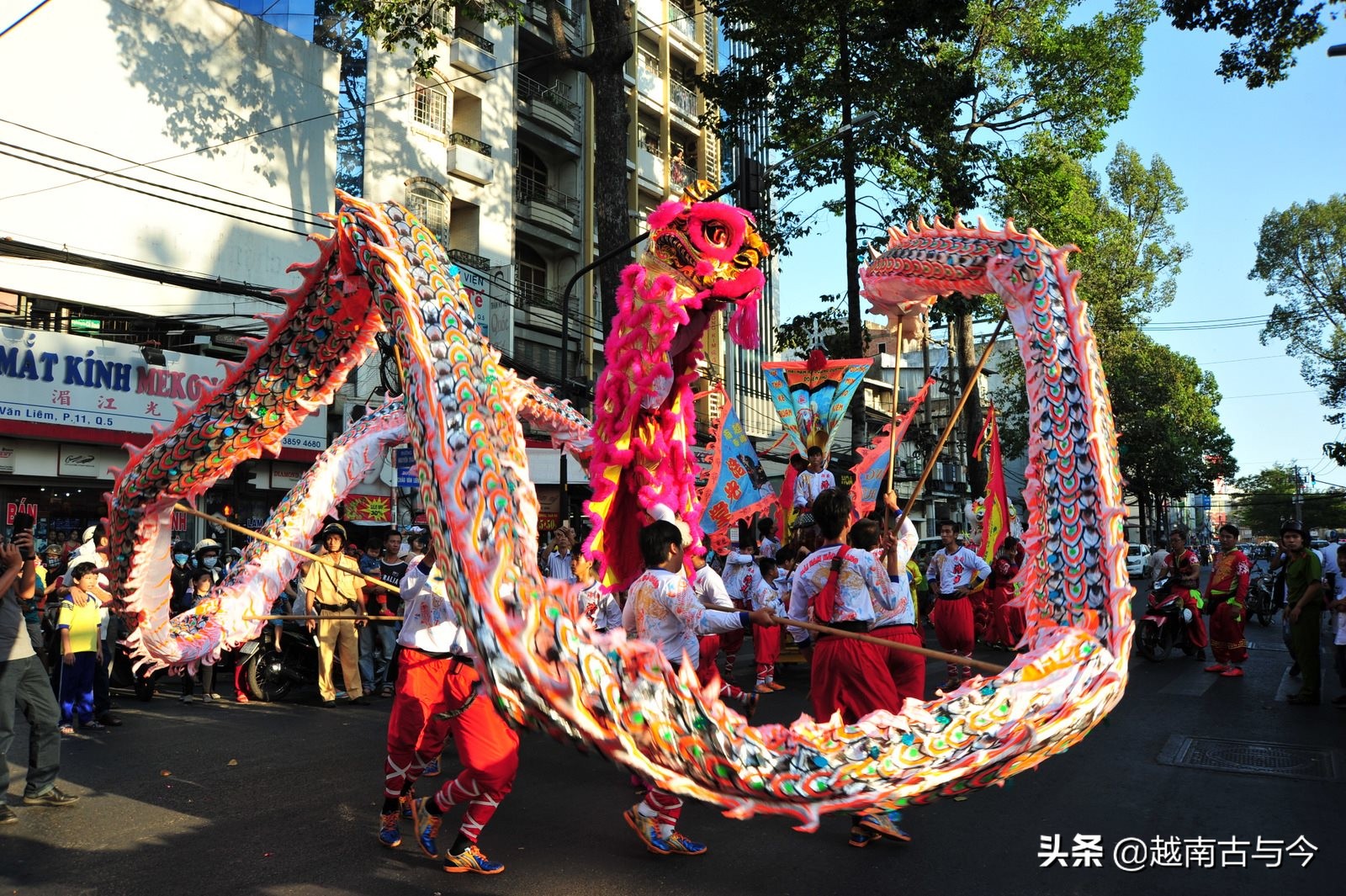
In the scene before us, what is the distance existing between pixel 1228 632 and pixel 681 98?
25469 mm

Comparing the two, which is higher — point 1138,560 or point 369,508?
point 369,508

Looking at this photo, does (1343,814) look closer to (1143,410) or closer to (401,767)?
(401,767)

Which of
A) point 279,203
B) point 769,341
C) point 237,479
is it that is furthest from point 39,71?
point 769,341

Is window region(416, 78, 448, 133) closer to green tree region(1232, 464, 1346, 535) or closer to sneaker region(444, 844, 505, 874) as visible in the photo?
sneaker region(444, 844, 505, 874)

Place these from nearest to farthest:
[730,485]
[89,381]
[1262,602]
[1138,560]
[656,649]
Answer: [656,649] → [730,485] → [89,381] → [1262,602] → [1138,560]

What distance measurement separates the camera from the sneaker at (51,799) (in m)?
5.83

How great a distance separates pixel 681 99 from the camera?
105 feet

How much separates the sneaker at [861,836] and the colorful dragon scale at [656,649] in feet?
6.07

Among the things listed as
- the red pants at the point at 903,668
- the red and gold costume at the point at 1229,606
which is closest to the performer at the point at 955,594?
the red and gold costume at the point at 1229,606

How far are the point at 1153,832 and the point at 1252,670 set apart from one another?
747 centimetres

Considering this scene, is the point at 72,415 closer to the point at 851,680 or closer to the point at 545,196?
the point at 851,680

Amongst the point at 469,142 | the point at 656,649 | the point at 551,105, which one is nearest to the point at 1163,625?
the point at 656,649

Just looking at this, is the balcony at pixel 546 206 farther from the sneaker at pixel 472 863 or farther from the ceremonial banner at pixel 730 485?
the sneaker at pixel 472 863

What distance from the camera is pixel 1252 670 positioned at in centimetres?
1136
